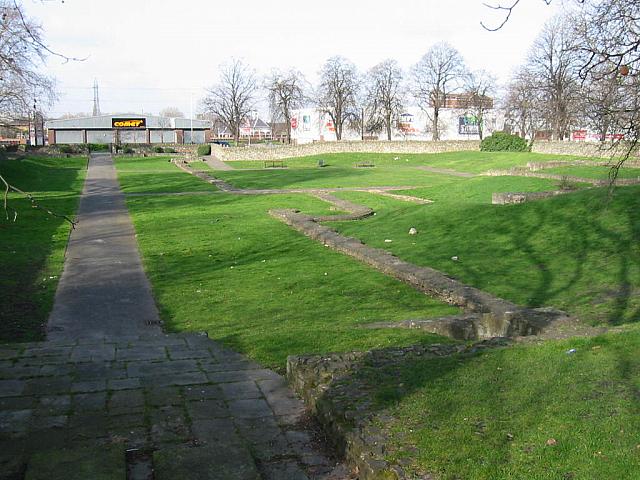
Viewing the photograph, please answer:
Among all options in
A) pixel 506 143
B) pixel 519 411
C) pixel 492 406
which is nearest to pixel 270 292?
pixel 492 406

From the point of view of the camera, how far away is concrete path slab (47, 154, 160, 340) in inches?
398

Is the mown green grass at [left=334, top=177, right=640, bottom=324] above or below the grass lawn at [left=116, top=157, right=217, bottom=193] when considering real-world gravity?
below

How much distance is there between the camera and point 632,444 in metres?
3.74

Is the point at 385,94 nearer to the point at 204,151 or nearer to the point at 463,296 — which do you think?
the point at 204,151

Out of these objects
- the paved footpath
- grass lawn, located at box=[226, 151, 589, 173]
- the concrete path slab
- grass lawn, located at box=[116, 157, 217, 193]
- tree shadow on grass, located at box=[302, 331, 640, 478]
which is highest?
grass lawn, located at box=[226, 151, 589, 173]

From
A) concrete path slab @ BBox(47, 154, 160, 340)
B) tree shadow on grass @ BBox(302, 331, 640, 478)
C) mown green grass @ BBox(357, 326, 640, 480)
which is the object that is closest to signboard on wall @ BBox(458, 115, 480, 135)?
concrete path slab @ BBox(47, 154, 160, 340)

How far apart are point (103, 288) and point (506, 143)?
4687cm

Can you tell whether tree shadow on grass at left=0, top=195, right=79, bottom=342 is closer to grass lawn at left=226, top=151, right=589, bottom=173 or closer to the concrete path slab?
the concrete path slab

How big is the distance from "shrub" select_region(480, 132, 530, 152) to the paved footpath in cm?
4983

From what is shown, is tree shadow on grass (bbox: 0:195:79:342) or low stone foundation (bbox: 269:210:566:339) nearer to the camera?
low stone foundation (bbox: 269:210:566:339)

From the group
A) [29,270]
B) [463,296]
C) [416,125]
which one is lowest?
[29,270]

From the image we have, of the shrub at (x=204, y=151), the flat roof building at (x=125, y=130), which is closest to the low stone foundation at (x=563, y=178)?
the shrub at (x=204, y=151)

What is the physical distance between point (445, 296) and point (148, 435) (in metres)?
7.27

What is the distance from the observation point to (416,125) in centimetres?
9031
